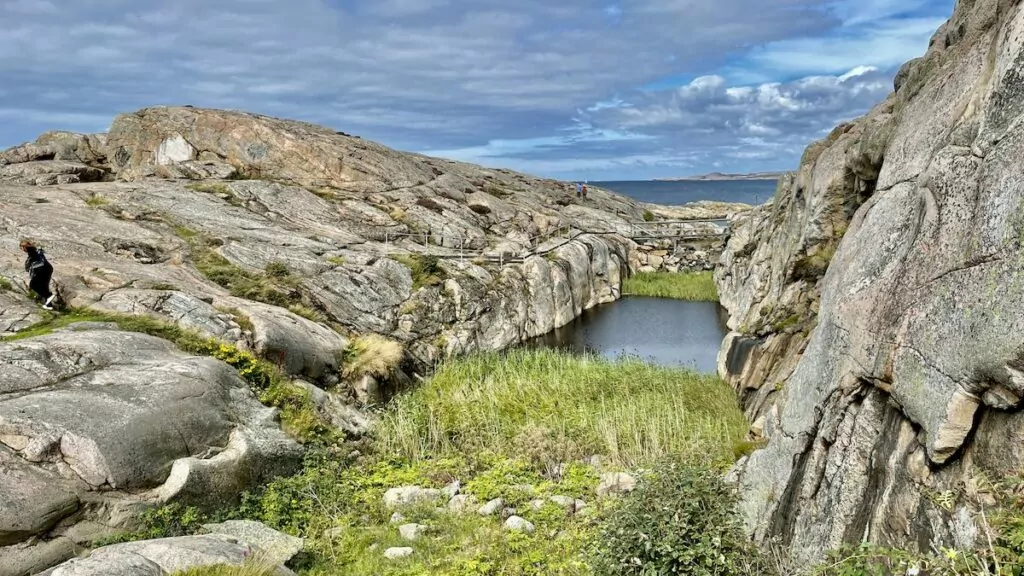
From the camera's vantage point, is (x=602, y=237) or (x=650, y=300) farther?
(x=602, y=237)

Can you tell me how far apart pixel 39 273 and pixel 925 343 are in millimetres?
22945

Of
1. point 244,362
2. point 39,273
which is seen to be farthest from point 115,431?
point 39,273

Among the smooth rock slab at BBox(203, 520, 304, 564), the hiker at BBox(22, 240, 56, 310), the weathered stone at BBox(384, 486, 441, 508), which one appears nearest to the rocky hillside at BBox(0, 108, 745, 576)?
the hiker at BBox(22, 240, 56, 310)

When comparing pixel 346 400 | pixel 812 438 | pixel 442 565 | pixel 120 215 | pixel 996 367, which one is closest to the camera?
pixel 996 367

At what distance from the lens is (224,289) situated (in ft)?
85.5

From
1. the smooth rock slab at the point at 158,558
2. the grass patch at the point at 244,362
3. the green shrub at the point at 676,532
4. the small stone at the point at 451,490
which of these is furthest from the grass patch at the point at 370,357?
the green shrub at the point at 676,532

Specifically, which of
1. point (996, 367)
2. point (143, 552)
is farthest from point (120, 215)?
point (996, 367)

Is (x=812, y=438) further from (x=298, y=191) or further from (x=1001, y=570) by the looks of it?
(x=298, y=191)

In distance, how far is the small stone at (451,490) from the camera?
1517cm

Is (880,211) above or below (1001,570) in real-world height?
above

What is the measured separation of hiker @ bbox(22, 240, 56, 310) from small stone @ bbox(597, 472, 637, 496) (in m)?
17.6

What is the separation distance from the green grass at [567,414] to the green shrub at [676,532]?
24.0 feet

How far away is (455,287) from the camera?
117 feet

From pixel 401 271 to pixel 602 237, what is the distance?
28263mm
